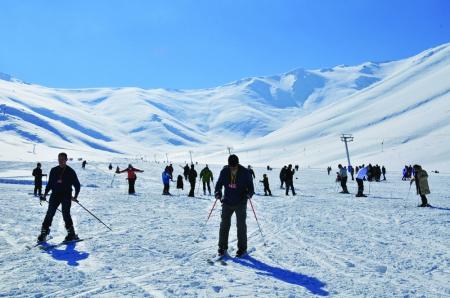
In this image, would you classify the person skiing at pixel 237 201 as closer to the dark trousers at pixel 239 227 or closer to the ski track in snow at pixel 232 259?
the dark trousers at pixel 239 227

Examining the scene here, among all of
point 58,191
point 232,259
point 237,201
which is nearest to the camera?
point 232,259

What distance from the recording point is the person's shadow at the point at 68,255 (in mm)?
7998

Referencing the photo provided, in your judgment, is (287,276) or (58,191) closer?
(287,276)

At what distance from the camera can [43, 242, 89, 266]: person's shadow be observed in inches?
315

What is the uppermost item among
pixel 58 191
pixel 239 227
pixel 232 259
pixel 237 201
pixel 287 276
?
pixel 58 191

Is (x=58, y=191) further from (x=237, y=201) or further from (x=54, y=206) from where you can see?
(x=237, y=201)

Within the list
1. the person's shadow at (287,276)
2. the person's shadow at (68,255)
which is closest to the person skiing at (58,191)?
the person's shadow at (68,255)

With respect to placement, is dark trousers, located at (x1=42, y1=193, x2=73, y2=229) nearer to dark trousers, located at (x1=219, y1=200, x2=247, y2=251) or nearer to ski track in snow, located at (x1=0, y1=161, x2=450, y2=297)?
ski track in snow, located at (x1=0, y1=161, x2=450, y2=297)

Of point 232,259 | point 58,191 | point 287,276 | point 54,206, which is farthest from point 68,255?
point 287,276

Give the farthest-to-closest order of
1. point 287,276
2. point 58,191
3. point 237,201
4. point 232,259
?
point 58,191 < point 237,201 < point 232,259 < point 287,276

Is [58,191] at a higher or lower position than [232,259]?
higher

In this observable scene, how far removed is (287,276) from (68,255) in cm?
405

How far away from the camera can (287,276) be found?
7121 mm

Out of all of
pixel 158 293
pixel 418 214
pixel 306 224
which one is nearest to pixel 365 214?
pixel 418 214
